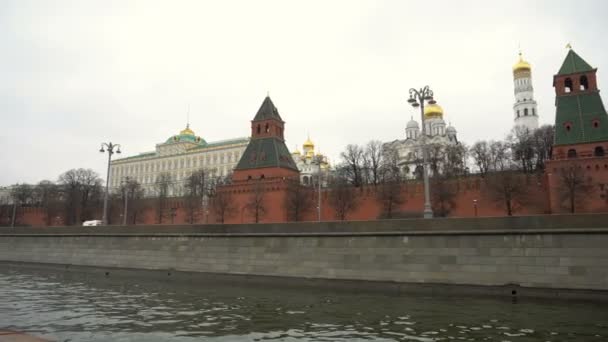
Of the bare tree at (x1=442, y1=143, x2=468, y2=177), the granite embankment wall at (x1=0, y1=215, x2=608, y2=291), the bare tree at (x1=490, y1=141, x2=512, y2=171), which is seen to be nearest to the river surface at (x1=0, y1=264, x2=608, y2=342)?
the granite embankment wall at (x1=0, y1=215, x2=608, y2=291)

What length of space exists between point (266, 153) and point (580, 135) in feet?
94.9

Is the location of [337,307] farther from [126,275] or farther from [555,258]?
[126,275]

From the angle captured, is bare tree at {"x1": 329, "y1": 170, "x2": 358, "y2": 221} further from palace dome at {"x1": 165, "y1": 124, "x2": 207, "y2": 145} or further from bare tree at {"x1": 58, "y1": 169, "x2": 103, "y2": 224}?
palace dome at {"x1": 165, "y1": 124, "x2": 207, "y2": 145}

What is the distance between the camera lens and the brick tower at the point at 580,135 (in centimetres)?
3247

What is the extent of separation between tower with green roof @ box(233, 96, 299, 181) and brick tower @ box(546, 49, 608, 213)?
24.7m

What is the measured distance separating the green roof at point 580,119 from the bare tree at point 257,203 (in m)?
27.0

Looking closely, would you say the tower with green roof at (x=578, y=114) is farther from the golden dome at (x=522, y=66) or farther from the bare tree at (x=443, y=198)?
the golden dome at (x=522, y=66)

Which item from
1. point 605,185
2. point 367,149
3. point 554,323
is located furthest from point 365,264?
point 367,149

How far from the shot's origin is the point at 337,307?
48.1 ft

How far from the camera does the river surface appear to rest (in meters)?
10.3

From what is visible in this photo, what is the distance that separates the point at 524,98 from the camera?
7594cm

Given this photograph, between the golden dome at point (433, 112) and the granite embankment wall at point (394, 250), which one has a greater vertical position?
the golden dome at point (433, 112)

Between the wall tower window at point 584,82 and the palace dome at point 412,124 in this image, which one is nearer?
the wall tower window at point 584,82

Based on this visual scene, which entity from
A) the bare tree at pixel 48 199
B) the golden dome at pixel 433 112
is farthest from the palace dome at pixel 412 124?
the bare tree at pixel 48 199
